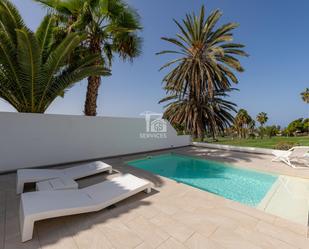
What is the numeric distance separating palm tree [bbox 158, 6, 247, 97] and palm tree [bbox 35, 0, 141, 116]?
16.5 feet

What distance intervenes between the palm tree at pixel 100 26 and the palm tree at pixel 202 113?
637cm

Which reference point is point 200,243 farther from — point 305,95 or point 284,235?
point 305,95

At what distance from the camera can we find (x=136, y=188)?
12.7 feet

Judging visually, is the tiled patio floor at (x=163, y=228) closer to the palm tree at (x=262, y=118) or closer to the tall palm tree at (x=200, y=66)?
the tall palm tree at (x=200, y=66)

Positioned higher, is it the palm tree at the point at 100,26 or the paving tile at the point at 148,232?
the palm tree at the point at 100,26

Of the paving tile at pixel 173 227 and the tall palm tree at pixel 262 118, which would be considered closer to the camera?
the paving tile at pixel 173 227

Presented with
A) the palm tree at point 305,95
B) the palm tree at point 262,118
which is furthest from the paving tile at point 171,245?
the palm tree at point 262,118

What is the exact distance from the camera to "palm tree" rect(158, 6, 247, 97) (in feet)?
36.7

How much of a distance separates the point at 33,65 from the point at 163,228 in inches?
255

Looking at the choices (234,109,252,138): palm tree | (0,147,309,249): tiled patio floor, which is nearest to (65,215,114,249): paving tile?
(0,147,309,249): tiled patio floor

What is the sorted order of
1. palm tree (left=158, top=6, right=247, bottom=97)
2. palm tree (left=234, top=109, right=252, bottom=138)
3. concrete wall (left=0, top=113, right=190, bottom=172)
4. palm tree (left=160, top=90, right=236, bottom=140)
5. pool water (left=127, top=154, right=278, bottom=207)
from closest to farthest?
pool water (left=127, top=154, right=278, bottom=207) < concrete wall (left=0, top=113, right=190, bottom=172) < palm tree (left=158, top=6, right=247, bottom=97) < palm tree (left=160, top=90, right=236, bottom=140) < palm tree (left=234, top=109, right=252, bottom=138)

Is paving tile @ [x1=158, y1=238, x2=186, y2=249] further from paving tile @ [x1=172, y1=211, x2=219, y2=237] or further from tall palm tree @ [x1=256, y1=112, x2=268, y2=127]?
tall palm tree @ [x1=256, y1=112, x2=268, y2=127]

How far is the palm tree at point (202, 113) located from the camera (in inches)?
507

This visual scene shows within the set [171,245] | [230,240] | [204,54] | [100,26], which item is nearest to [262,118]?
[204,54]
